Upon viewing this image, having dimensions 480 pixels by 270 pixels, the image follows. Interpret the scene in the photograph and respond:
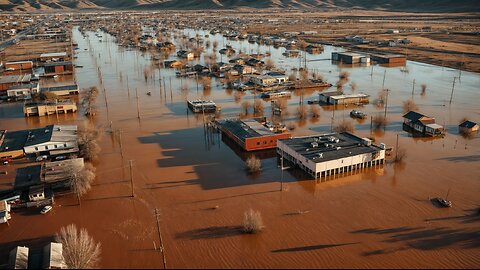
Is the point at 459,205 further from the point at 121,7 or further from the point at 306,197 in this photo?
the point at 121,7

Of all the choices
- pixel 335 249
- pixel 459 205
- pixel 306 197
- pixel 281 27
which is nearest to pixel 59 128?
pixel 306 197

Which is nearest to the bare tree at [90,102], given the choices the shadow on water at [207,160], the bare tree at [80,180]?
the shadow on water at [207,160]

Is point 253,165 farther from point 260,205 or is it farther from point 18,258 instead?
point 18,258

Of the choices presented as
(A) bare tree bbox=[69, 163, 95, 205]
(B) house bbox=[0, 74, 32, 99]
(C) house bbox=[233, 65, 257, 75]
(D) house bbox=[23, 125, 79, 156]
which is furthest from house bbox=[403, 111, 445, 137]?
(B) house bbox=[0, 74, 32, 99]

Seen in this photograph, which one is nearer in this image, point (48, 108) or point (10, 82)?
point (48, 108)

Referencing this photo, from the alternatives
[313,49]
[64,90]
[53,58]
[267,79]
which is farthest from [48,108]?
[313,49]

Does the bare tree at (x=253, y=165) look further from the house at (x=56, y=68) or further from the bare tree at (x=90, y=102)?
the house at (x=56, y=68)
